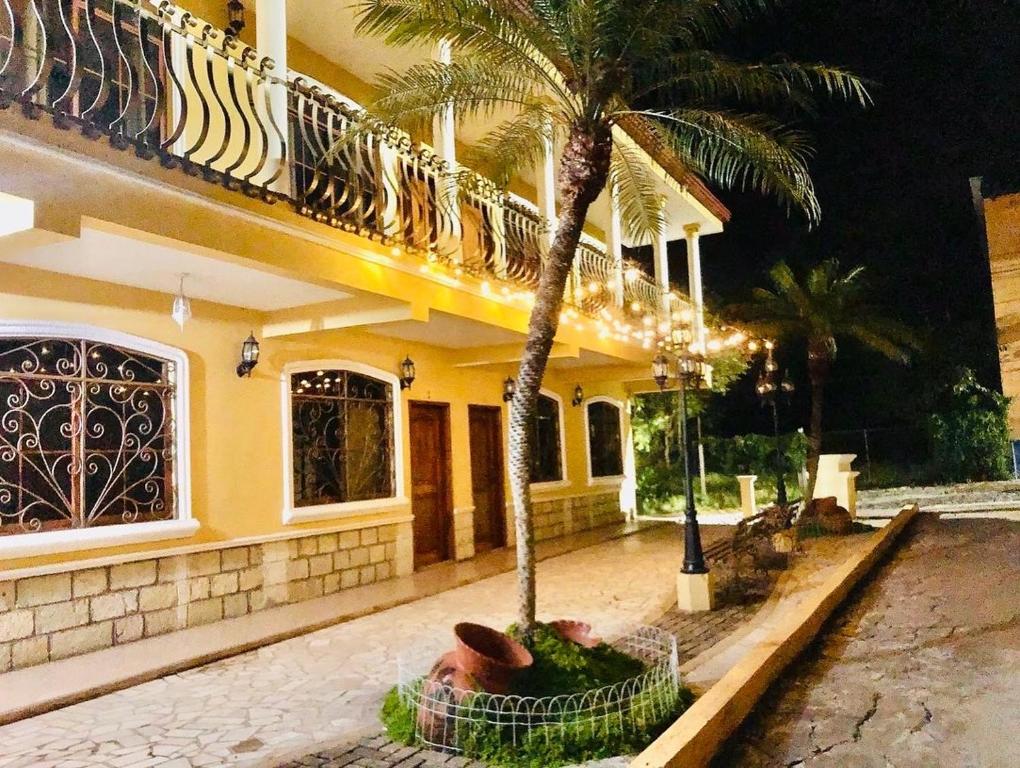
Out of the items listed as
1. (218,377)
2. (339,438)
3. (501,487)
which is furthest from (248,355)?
(501,487)

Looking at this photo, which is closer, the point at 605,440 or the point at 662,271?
the point at 662,271

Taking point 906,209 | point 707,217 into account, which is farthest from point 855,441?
point 707,217

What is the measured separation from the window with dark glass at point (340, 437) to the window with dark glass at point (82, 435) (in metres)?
1.79

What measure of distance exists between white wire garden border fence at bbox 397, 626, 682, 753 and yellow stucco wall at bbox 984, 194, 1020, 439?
432 cm

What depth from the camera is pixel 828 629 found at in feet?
25.2

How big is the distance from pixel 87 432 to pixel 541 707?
4.79 metres

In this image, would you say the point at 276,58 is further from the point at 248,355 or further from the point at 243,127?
the point at 248,355

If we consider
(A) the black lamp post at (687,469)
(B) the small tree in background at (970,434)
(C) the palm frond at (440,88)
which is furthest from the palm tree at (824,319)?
(C) the palm frond at (440,88)

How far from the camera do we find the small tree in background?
78.8 ft

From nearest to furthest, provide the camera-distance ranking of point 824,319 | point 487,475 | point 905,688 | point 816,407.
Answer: point 905,688 < point 487,475 < point 816,407 < point 824,319

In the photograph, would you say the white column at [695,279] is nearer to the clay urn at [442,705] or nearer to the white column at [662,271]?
the white column at [662,271]

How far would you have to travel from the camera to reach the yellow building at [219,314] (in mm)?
5465

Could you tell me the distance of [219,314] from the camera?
26.7 feet

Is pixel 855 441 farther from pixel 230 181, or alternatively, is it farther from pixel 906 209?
pixel 230 181
